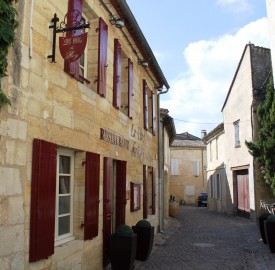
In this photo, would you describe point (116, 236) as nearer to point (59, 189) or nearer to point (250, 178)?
point (59, 189)

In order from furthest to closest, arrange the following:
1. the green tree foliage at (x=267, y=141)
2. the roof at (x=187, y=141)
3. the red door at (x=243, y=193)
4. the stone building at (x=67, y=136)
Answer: the roof at (x=187, y=141) → the red door at (x=243, y=193) → the green tree foliage at (x=267, y=141) → the stone building at (x=67, y=136)

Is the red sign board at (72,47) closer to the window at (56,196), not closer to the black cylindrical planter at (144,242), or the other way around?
the window at (56,196)

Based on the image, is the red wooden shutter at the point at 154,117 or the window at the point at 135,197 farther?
the red wooden shutter at the point at 154,117

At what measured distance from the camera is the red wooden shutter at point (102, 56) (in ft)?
22.2

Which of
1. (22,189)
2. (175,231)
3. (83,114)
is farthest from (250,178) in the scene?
(22,189)

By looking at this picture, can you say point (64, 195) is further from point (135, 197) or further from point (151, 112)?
point (151, 112)

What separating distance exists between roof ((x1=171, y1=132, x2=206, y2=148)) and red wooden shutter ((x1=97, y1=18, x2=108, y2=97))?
30301 mm

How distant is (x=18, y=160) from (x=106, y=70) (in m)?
3.42

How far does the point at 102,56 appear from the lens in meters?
6.87

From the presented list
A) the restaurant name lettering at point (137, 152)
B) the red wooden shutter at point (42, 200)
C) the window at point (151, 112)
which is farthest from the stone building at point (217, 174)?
the red wooden shutter at point (42, 200)

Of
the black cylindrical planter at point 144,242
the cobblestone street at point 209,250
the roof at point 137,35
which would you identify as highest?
the roof at point 137,35

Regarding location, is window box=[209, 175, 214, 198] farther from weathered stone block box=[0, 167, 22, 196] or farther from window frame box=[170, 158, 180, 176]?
weathered stone block box=[0, 167, 22, 196]

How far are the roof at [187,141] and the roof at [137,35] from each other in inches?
993

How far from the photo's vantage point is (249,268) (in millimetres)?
7453
